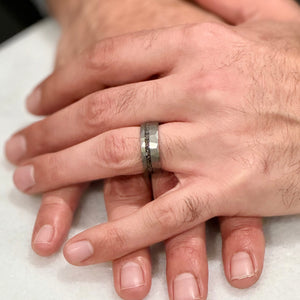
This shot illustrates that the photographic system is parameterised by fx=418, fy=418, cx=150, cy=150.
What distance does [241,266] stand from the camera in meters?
0.68

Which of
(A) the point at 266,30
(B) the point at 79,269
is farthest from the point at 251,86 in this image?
(B) the point at 79,269

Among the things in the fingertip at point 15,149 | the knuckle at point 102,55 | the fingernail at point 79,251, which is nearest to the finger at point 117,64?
the knuckle at point 102,55

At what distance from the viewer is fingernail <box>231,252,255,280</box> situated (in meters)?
0.67

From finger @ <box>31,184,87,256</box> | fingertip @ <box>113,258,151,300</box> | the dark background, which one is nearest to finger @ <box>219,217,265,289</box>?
fingertip @ <box>113,258,151,300</box>

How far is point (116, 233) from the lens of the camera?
70 centimetres

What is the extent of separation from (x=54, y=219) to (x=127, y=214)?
0.45ft

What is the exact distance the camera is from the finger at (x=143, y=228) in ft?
2.26

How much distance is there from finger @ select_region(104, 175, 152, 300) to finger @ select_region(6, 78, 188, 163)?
11 cm

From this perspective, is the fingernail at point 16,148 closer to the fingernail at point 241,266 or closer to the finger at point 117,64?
the finger at point 117,64

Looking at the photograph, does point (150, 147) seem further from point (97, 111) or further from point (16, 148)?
point (16, 148)

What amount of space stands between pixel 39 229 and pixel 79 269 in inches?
4.3

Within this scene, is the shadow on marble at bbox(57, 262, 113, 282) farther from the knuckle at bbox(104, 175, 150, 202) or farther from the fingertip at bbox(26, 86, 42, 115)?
the fingertip at bbox(26, 86, 42, 115)

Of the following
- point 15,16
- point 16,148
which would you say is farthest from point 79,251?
point 15,16

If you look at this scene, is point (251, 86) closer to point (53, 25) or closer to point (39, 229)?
point (39, 229)
